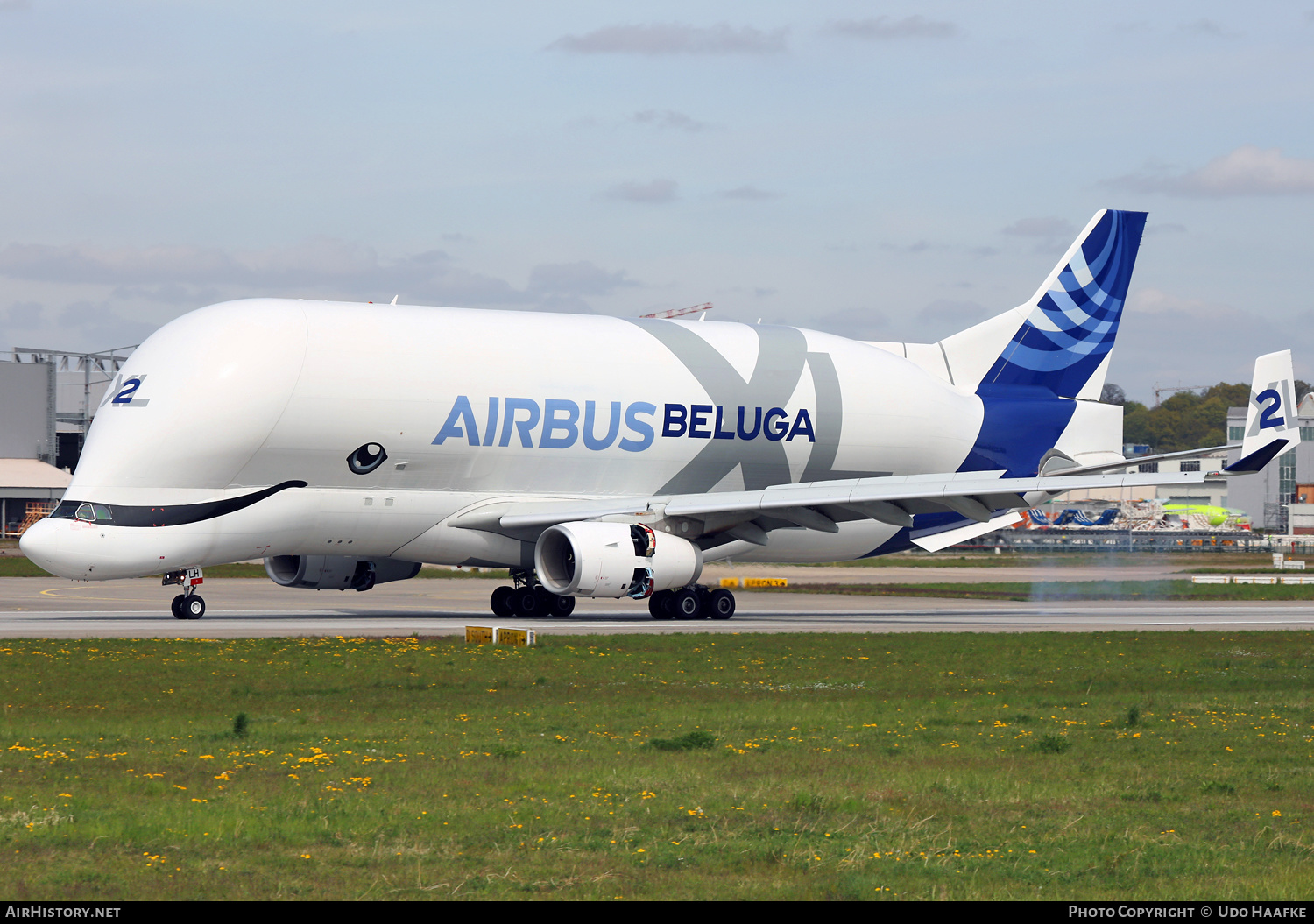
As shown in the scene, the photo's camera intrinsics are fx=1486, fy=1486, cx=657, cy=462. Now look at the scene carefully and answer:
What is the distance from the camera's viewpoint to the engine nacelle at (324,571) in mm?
38094

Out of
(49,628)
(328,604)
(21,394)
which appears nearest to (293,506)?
(49,628)

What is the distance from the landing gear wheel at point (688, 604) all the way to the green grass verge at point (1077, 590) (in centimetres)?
1647

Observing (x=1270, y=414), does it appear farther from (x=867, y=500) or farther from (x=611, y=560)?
(x=611, y=560)

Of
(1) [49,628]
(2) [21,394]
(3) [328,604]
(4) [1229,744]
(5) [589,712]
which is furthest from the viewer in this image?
(2) [21,394]

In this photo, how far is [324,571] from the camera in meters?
38.2

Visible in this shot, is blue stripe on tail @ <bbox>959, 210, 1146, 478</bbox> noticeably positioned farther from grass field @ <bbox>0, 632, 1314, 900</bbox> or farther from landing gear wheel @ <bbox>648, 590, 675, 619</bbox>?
grass field @ <bbox>0, 632, 1314, 900</bbox>

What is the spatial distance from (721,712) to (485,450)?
699 inches

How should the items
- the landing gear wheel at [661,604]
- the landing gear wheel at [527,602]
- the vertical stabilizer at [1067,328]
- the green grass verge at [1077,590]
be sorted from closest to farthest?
the landing gear wheel at [661,604] → the landing gear wheel at [527,602] → the vertical stabilizer at [1067,328] → the green grass verge at [1077,590]

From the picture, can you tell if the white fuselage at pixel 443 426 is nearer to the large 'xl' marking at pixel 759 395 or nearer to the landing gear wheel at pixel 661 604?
the large 'xl' marking at pixel 759 395

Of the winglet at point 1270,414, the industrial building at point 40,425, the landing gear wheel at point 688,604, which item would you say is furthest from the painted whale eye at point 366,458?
the industrial building at point 40,425

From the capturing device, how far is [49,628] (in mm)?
29781
